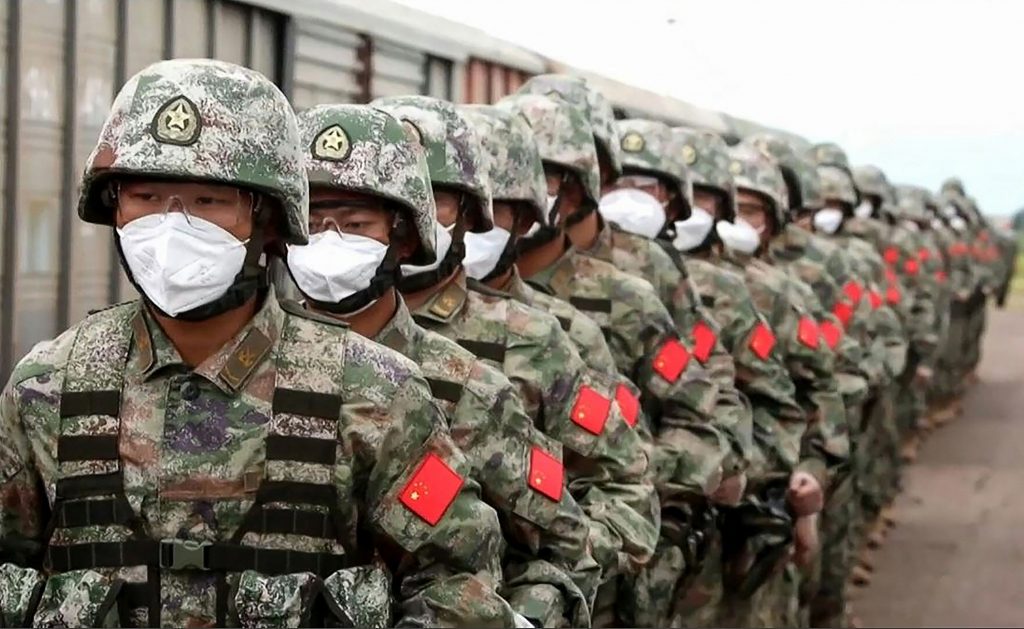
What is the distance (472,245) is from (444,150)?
0.39 meters

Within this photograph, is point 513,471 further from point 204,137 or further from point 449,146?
point 204,137

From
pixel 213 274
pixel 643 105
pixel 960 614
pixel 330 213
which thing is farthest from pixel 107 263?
pixel 643 105

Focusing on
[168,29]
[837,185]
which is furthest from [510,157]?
[837,185]

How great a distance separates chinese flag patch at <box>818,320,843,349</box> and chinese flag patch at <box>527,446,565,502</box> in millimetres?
5074

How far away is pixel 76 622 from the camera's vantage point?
288cm

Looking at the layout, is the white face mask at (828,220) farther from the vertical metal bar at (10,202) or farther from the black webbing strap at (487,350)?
the black webbing strap at (487,350)

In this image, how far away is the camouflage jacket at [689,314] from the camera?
240 inches

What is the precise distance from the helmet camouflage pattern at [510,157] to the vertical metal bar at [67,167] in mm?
1045

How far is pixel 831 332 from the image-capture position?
8.91m

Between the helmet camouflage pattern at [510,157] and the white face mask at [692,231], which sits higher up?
the helmet camouflage pattern at [510,157]

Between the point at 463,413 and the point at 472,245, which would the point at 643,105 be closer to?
the point at 472,245

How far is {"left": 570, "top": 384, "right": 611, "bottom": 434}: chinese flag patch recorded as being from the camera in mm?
4367

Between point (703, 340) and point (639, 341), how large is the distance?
663mm

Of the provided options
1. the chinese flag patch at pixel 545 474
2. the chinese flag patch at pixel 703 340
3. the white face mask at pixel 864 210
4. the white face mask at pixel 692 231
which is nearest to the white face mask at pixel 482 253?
the chinese flag patch at pixel 545 474
